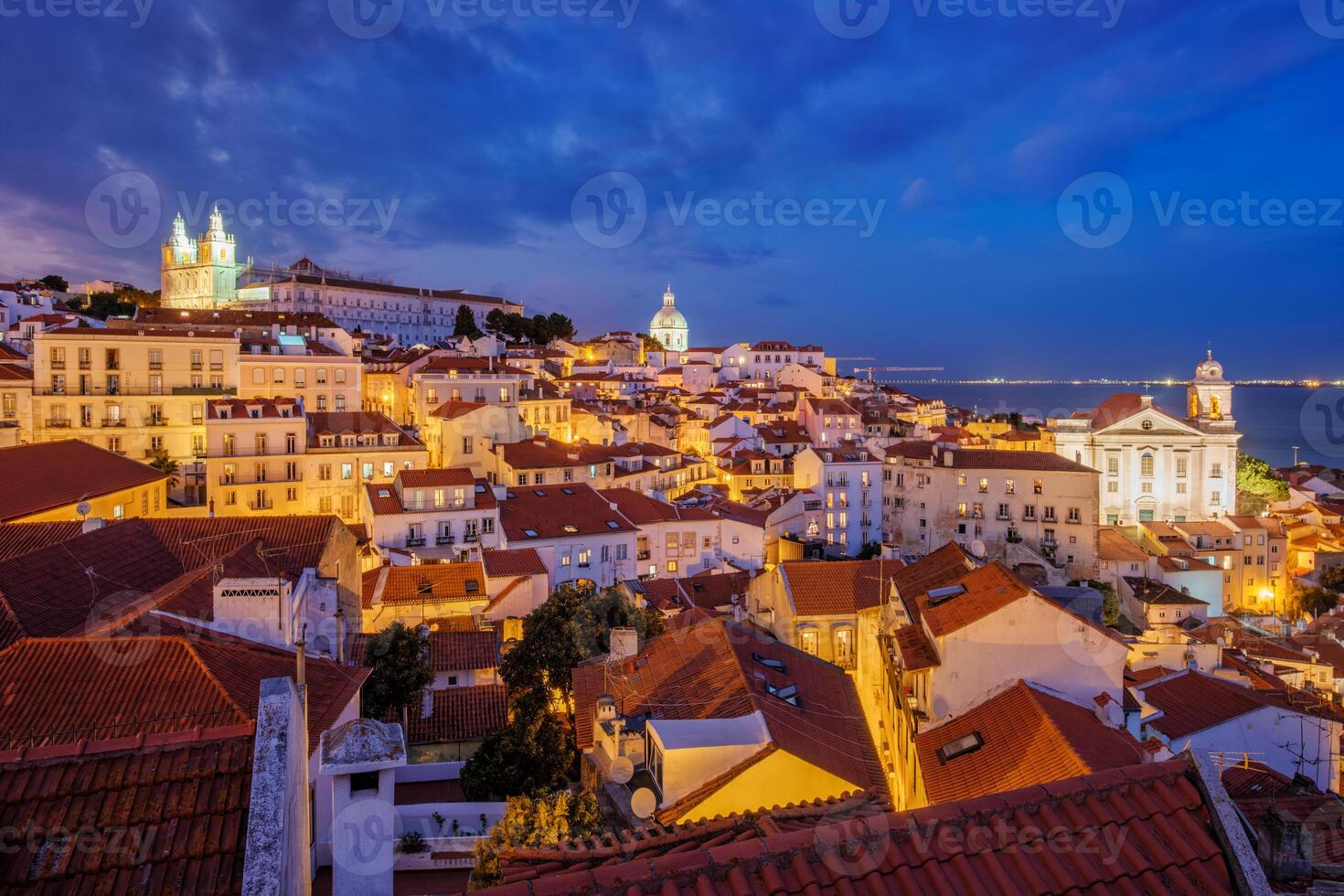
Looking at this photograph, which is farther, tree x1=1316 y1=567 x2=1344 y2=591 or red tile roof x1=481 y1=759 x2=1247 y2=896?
tree x1=1316 y1=567 x2=1344 y2=591

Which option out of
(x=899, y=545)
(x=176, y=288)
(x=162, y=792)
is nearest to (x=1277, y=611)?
(x=899, y=545)

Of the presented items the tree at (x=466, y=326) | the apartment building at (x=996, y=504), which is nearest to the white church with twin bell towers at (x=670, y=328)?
the tree at (x=466, y=326)

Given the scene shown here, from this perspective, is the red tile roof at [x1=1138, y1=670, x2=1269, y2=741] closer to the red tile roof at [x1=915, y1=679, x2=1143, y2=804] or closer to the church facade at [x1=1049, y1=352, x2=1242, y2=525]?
the red tile roof at [x1=915, y1=679, x2=1143, y2=804]

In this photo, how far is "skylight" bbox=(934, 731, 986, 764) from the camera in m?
11.5

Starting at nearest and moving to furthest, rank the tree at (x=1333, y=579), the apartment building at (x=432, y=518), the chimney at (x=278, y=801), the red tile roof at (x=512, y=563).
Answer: the chimney at (x=278, y=801) → the red tile roof at (x=512, y=563) → the apartment building at (x=432, y=518) → the tree at (x=1333, y=579)

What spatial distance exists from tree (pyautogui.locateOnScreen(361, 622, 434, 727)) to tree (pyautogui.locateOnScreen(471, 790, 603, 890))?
21.9 feet

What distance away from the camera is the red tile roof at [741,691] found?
36.2 ft

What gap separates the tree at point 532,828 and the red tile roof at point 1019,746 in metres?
4.32

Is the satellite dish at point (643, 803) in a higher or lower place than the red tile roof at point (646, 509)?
lower

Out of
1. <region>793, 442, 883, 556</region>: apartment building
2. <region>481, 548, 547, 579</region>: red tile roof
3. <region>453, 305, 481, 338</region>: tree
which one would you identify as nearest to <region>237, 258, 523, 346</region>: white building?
<region>453, 305, 481, 338</region>: tree

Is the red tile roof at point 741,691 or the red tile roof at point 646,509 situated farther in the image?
the red tile roof at point 646,509

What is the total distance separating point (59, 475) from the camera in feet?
76.5

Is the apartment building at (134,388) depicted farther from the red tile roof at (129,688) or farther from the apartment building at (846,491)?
the apartment building at (846,491)

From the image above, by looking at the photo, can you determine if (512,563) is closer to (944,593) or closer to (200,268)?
(944,593)
